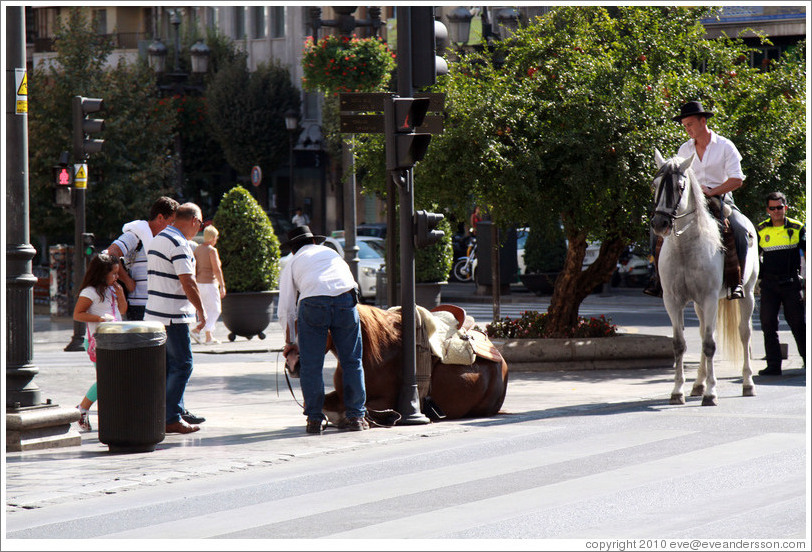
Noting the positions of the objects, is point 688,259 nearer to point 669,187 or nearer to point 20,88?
point 669,187

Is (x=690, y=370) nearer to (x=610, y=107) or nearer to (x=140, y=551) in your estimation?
(x=610, y=107)

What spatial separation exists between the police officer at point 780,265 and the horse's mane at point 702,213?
2.59 m

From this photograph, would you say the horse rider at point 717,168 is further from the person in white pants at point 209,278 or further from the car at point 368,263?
the car at point 368,263

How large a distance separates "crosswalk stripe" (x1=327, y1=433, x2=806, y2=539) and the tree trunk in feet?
A: 20.1

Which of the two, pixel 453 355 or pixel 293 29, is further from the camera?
pixel 293 29

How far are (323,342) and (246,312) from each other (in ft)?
30.9

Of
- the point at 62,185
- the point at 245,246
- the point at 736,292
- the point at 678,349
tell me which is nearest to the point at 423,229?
the point at 678,349

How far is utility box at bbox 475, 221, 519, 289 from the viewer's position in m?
24.9

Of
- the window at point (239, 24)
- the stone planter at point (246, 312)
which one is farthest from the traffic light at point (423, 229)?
the window at point (239, 24)

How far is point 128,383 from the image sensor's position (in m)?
9.62

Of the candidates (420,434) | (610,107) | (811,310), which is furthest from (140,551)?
(610,107)

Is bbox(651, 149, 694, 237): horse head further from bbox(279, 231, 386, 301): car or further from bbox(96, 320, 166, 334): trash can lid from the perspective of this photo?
bbox(279, 231, 386, 301): car

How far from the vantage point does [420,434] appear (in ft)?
34.6

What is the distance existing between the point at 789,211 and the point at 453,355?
707cm
